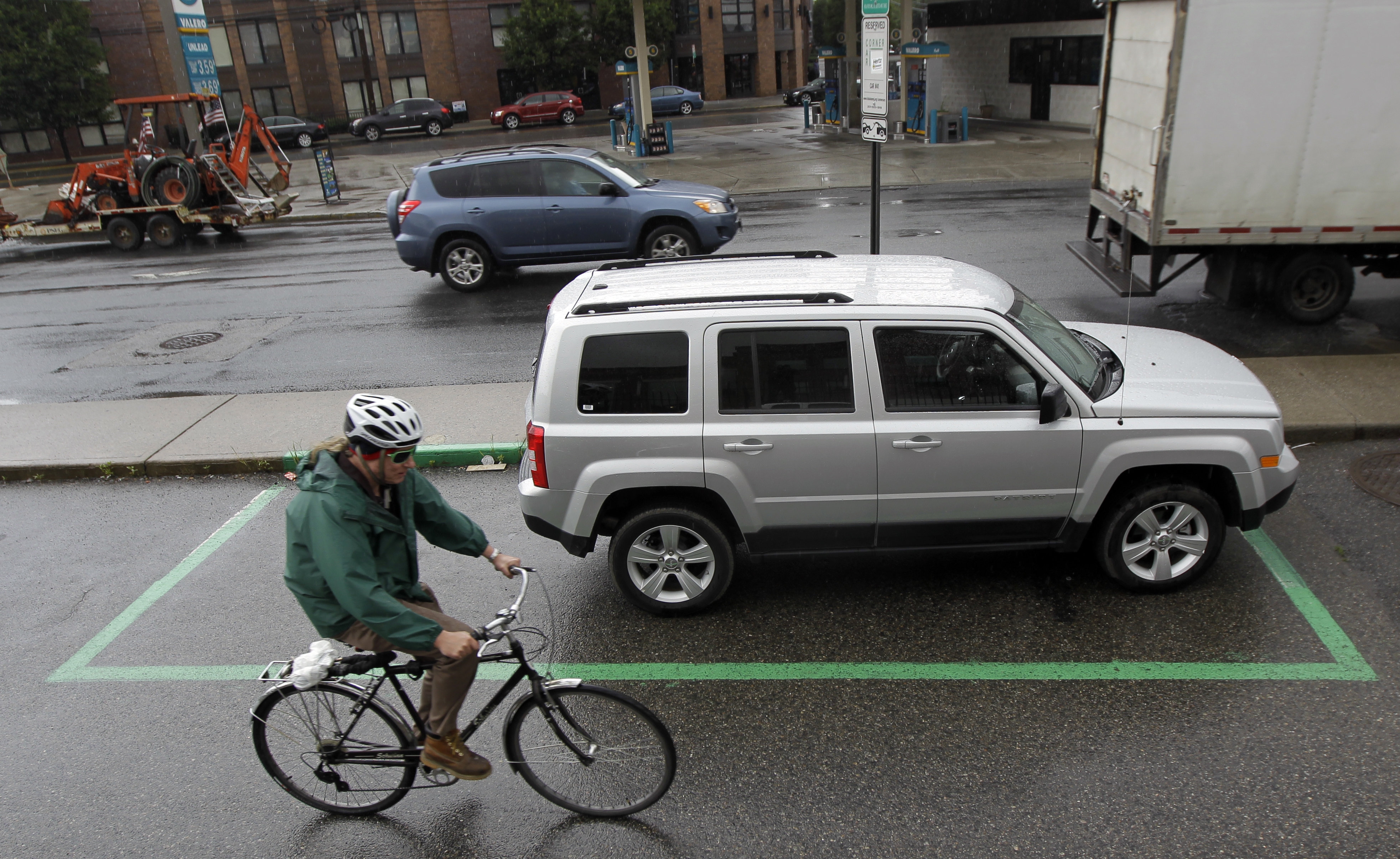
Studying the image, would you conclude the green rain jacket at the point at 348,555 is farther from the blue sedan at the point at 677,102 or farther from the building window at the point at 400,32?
the building window at the point at 400,32

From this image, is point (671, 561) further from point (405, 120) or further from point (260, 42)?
point (260, 42)

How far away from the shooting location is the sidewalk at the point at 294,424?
23.7 ft

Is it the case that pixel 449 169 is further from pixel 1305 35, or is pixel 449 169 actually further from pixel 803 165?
pixel 803 165

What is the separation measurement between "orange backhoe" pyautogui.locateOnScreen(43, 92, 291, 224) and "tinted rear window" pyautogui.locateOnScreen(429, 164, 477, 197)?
337 inches

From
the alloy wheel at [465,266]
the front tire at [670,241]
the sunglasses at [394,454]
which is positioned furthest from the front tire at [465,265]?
the sunglasses at [394,454]

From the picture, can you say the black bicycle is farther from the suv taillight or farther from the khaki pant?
the suv taillight

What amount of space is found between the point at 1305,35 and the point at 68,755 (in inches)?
399

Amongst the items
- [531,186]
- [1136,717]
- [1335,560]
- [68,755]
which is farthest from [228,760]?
[531,186]

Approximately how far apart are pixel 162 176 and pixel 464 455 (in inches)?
591

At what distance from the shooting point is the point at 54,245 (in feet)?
66.2

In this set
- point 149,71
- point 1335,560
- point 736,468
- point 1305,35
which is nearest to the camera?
point 736,468

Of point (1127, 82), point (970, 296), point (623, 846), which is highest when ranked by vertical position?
point (1127, 82)

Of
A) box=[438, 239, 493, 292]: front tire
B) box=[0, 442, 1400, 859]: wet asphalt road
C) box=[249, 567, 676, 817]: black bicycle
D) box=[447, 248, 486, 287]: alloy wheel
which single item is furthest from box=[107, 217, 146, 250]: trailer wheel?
box=[249, 567, 676, 817]: black bicycle

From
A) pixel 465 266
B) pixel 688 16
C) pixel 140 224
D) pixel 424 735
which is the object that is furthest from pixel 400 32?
pixel 424 735
